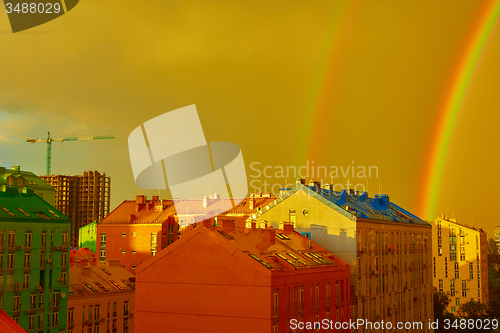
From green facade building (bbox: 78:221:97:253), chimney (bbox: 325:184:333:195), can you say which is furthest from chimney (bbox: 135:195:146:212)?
green facade building (bbox: 78:221:97:253)

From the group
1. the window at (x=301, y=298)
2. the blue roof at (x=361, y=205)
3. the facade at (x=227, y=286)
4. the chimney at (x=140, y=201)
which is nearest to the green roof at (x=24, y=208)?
the facade at (x=227, y=286)

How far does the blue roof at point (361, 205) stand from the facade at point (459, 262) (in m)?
49.7

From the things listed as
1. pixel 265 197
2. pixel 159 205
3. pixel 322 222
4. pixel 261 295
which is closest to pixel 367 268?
pixel 322 222

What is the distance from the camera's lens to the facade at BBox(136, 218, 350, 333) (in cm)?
4241

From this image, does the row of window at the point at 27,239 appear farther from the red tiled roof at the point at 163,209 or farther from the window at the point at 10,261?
the red tiled roof at the point at 163,209

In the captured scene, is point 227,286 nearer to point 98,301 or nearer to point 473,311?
point 98,301

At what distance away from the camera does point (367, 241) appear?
62.1 metres

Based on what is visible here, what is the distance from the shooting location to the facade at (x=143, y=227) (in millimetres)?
110250

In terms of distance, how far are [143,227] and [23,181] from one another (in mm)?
25395

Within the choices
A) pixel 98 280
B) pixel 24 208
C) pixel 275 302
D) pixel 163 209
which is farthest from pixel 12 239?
pixel 163 209

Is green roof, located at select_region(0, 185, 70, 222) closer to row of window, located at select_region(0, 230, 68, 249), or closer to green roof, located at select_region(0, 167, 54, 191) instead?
row of window, located at select_region(0, 230, 68, 249)

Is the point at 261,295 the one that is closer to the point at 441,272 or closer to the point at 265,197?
the point at 265,197

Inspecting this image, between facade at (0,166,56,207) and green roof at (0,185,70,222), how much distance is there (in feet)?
82.1

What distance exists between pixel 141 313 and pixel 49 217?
Result: 73.2 ft
